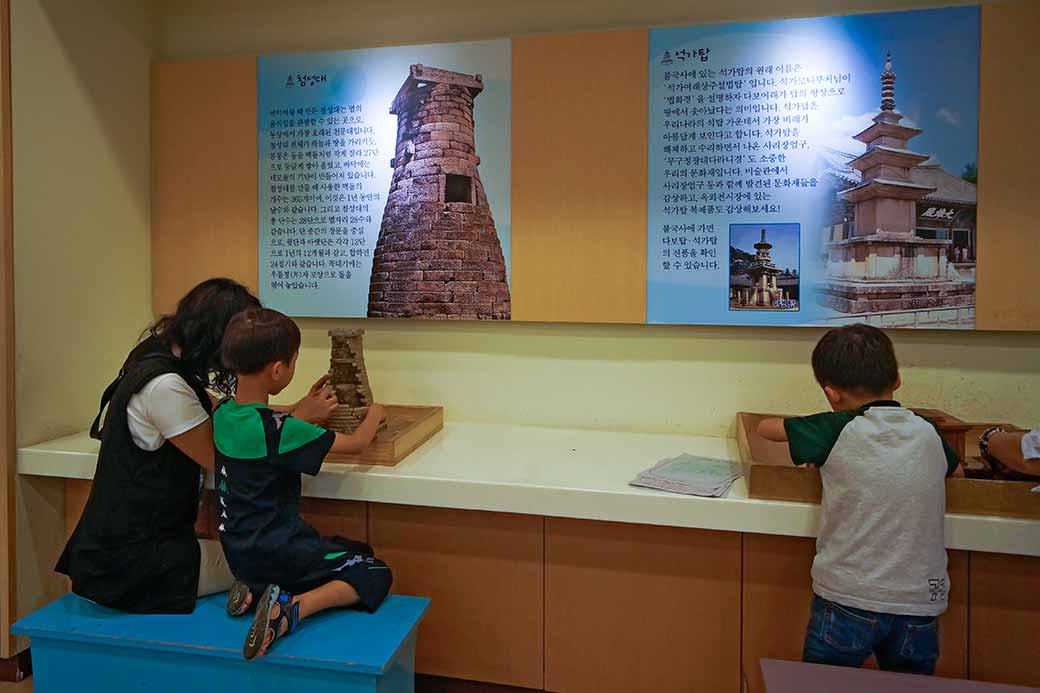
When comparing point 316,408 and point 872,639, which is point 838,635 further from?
point 316,408

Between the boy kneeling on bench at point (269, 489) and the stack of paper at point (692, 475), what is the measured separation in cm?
79

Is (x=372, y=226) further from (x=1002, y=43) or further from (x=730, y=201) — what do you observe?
(x=1002, y=43)

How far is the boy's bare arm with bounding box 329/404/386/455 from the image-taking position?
189 cm

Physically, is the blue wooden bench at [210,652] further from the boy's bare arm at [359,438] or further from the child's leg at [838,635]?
the child's leg at [838,635]

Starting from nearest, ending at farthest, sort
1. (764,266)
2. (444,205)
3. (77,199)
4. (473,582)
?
1. (473,582)
2. (764,266)
3. (77,199)
4. (444,205)

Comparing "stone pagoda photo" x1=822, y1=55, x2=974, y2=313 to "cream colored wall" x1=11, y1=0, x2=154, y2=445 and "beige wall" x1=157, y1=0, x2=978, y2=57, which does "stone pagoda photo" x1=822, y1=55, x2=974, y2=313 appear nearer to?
"beige wall" x1=157, y1=0, x2=978, y2=57

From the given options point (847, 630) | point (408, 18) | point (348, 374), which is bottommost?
point (847, 630)

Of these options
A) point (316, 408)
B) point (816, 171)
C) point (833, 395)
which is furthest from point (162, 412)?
point (816, 171)

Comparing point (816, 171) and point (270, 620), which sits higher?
point (816, 171)

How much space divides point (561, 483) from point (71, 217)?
197 cm

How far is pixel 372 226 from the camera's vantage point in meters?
2.70

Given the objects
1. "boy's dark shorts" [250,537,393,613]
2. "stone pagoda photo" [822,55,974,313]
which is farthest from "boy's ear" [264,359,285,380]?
"stone pagoda photo" [822,55,974,313]

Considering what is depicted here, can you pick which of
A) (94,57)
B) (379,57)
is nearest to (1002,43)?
(379,57)

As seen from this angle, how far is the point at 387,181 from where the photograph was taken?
8.75ft
